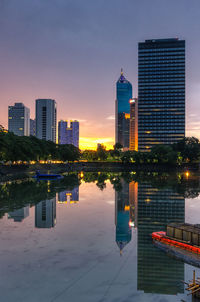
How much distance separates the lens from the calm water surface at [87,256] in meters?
16.7

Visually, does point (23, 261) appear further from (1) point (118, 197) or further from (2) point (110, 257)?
(1) point (118, 197)

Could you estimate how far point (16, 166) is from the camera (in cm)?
11756

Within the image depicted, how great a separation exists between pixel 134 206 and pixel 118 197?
33.3 ft

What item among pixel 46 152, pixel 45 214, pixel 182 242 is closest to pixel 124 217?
pixel 45 214

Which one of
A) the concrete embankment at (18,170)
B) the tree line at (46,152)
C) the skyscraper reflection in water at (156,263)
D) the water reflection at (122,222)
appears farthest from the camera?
the tree line at (46,152)

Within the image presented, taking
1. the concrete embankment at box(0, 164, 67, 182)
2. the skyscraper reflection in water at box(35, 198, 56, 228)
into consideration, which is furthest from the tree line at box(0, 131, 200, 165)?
the skyscraper reflection in water at box(35, 198, 56, 228)

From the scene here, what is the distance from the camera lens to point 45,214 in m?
37.7

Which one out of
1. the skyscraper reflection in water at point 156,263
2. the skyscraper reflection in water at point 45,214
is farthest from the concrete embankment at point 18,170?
the skyscraper reflection in water at point 156,263

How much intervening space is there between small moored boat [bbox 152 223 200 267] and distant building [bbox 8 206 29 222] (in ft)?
58.3

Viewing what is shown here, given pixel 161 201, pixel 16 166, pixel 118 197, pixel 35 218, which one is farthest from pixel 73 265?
pixel 16 166

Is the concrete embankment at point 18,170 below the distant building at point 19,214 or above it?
above

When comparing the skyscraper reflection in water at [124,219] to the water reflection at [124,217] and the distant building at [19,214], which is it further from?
the distant building at [19,214]

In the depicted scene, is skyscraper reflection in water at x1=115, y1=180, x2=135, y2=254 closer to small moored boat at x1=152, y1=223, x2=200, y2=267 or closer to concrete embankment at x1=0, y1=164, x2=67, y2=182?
small moored boat at x1=152, y1=223, x2=200, y2=267

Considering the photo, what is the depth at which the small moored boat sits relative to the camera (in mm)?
21023
